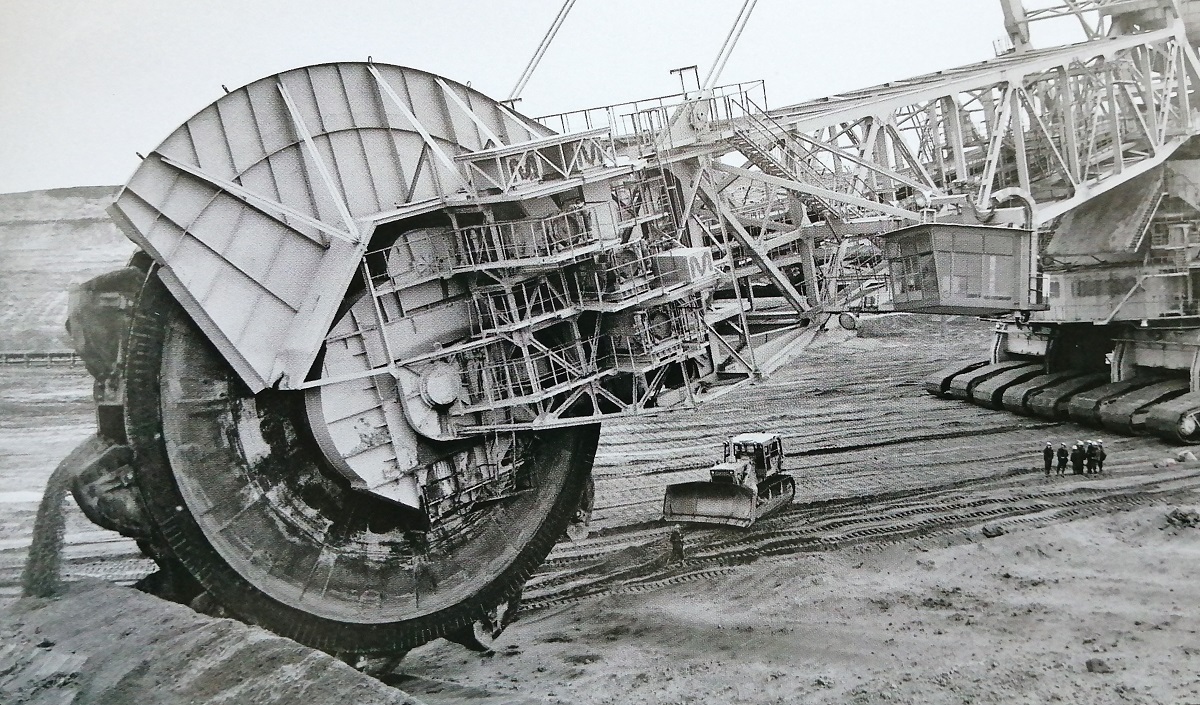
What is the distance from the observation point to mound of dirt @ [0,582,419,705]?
7.46m

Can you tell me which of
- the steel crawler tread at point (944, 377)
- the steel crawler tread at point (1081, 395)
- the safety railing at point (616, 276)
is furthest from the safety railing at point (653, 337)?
the steel crawler tread at point (944, 377)

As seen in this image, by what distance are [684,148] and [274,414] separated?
632cm

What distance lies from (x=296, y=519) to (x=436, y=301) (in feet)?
10.4

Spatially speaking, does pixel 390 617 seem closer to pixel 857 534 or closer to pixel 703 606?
pixel 703 606

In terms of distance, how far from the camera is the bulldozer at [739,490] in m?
13.5

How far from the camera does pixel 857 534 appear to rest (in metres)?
13.1

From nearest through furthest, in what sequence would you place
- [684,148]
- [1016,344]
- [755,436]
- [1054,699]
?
[1054,699], [684,148], [755,436], [1016,344]

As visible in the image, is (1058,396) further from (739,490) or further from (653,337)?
(653,337)

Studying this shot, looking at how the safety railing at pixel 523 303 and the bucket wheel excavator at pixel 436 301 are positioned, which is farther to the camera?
the safety railing at pixel 523 303

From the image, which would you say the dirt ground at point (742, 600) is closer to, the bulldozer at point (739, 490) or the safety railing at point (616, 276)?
the bulldozer at point (739, 490)

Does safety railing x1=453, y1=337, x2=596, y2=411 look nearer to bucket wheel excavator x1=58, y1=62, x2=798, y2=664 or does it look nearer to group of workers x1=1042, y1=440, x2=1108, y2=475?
bucket wheel excavator x1=58, y1=62, x2=798, y2=664

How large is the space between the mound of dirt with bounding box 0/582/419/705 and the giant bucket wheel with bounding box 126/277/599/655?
78cm

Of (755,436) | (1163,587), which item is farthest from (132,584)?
(1163,587)

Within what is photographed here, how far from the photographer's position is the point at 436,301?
10367 millimetres
